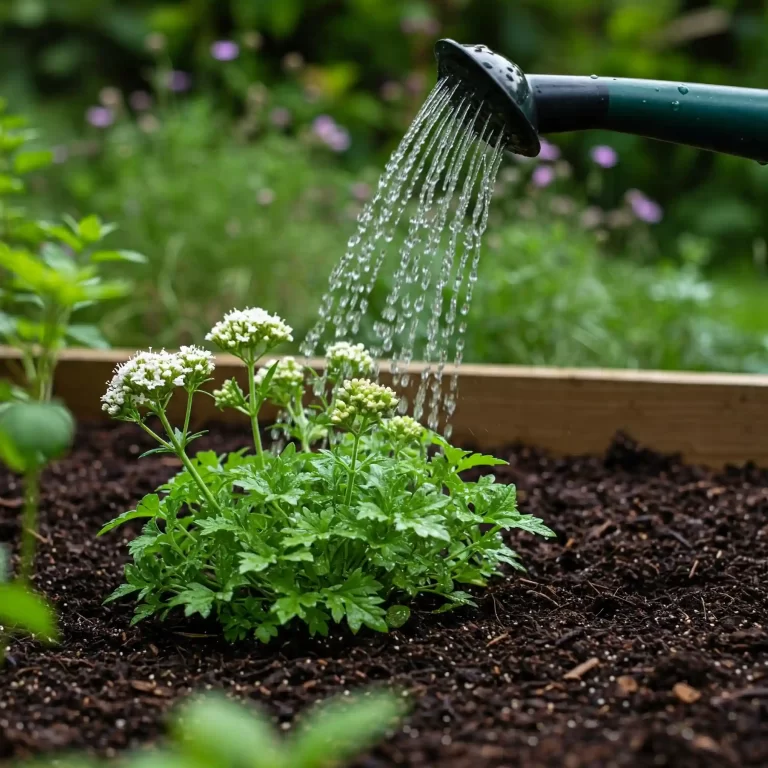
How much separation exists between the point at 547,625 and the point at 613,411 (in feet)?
3.56

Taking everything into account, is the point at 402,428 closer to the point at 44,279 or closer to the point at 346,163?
the point at 44,279

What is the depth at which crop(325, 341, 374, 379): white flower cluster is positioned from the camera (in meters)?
1.90

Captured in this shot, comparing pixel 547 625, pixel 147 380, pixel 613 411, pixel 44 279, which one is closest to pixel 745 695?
pixel 547 625

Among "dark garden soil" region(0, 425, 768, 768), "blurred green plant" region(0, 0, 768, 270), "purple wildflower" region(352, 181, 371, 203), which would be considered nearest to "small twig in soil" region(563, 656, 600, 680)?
"dark garden soil" region(0, 425, 768, 768)

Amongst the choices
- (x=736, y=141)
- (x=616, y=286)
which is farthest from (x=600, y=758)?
(x=616, y=286)

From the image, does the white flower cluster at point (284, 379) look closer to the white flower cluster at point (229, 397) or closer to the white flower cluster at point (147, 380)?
the white flower cluster at point (229, 397)

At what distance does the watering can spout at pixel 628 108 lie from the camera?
5.62ft

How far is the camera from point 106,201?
3.93m

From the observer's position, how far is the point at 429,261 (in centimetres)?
311

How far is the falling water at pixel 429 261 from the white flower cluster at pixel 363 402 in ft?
0.82

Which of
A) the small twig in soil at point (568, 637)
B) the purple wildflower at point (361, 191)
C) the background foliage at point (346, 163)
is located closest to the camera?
the small twig in soil at point (568, 637)

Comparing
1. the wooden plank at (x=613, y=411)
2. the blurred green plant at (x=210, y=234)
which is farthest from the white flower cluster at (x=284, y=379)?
the blurred green plant at (x=210, y=234)

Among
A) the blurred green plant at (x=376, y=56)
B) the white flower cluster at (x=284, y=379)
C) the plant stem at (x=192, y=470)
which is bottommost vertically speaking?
the plant stem at (x=192, y=470)

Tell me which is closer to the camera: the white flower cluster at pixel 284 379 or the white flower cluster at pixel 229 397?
the white flower cluster at pixel 229 397
